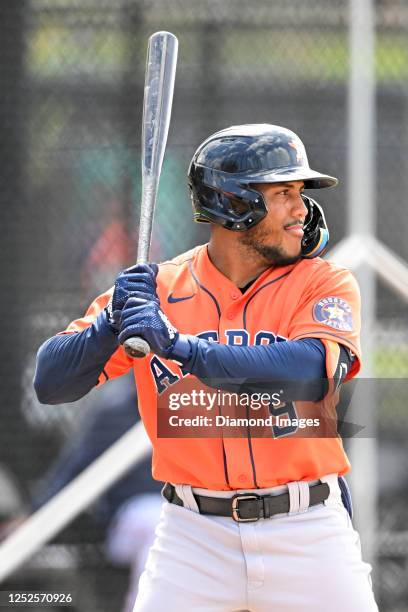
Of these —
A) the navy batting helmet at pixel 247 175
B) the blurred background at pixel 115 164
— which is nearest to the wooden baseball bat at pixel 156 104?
the navy batting helmet at pixel 247 175

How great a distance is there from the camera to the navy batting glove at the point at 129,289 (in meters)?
2.45

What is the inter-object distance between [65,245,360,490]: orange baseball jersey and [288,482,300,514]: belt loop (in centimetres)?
2

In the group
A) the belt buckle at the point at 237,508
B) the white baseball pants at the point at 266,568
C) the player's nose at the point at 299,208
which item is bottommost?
the white baseball pants at the point at 266,568

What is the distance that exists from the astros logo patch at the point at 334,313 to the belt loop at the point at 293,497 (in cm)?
38

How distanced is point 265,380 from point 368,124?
1860mm

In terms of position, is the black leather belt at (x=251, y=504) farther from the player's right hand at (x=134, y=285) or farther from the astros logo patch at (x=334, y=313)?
the player's right hand at (x=134, y=285)

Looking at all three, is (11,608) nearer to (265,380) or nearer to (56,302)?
(56,302)

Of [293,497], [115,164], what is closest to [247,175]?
[293,497]

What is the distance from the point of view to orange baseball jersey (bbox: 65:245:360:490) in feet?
8.36

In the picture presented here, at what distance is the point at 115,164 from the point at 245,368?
1799mm

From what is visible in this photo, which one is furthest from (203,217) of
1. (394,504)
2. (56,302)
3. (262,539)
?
(394,504)

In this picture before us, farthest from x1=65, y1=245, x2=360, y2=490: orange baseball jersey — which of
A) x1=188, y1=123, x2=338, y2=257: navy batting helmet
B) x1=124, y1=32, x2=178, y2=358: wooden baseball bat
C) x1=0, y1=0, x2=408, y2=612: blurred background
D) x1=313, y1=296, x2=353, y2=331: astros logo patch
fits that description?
x1=0, y1=0, x2=408, y2=612: blurred background

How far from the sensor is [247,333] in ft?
8.60

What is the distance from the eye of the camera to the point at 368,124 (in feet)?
13.4
